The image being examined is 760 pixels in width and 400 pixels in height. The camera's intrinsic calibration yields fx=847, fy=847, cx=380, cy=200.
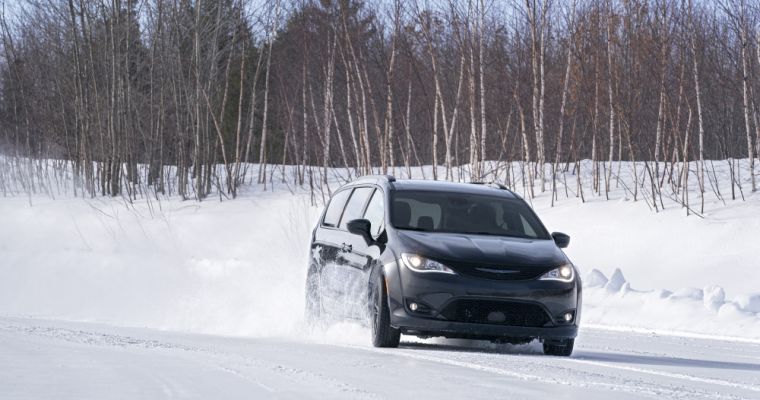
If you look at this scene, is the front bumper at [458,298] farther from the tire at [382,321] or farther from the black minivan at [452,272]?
the tire at [382,321]

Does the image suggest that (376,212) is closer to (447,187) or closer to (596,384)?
(447,187)

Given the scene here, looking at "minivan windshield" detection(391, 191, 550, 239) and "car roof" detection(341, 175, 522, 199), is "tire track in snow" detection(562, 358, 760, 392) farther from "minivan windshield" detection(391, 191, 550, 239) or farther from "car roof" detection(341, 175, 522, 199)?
"car roof" detection(341, 175, 522, 199)

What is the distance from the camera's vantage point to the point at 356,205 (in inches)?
346

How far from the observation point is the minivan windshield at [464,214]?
7.94 meters

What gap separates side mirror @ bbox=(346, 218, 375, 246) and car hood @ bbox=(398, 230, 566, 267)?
13.7 inches

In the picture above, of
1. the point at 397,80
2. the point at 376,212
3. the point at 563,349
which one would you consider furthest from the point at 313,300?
the point at 397,80

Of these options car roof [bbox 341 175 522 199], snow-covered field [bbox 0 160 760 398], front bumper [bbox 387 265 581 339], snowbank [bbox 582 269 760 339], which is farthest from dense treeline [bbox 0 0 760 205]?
front bumper [bbox 387 265 581 339]

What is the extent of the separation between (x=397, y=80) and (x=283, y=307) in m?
15.3

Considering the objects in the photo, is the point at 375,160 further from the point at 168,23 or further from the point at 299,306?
the point at 299,306

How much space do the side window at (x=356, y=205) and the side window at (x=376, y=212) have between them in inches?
6.6

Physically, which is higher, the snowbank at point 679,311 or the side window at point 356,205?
the side window at point 356,205

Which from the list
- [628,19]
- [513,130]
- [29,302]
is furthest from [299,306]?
[513,130]

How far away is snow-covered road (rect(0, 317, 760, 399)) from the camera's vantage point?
4789 millimetres

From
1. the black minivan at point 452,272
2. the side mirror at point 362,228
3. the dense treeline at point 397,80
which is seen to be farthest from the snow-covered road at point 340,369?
the dense treeline at point 397,80
